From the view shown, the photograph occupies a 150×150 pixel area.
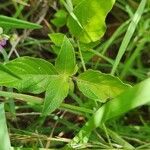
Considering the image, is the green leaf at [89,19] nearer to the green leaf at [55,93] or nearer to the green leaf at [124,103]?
the green leaf at [55,93]

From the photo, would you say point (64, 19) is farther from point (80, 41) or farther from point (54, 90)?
point (54, 90)

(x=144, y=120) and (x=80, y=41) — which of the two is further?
(x=144, y=120)

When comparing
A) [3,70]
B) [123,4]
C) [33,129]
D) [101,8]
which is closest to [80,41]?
[101,8]

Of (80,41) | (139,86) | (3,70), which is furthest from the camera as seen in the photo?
(80,41)

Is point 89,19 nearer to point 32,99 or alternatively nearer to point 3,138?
point 32,99

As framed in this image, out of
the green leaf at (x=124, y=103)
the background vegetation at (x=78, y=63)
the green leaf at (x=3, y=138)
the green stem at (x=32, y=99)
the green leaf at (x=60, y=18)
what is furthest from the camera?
the green leaf at (x=60, y=18)

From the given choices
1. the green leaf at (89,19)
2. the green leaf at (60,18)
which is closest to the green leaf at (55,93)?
the green leaf at (89,19)

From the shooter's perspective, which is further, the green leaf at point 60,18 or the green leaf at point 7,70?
the green leaf at point 60,18
